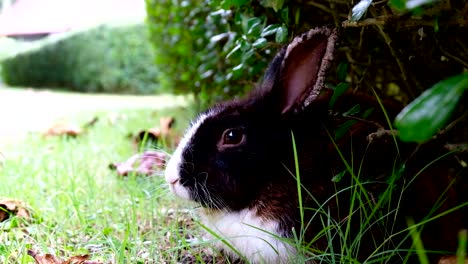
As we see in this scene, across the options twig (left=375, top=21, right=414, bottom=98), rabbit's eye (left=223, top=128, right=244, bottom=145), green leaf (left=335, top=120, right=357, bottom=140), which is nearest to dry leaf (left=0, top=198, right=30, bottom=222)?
rabbit's eye (left=223, top=128, right=244, bottom=145)

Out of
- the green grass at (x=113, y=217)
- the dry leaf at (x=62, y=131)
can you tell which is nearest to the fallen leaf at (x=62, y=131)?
the dry leaf at (x=62, y=131)

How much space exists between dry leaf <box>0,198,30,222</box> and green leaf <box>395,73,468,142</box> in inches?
67.8

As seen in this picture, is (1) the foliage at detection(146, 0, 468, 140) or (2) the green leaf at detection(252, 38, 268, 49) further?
(2) the green leaf at detection(252, 38, 268, 49)

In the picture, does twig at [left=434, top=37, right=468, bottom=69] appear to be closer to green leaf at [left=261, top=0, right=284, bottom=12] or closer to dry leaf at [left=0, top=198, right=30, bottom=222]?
green leaf at [left=261, top=0, right=284, bottom=12]

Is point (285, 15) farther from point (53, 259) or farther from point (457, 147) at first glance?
point (53, 259)

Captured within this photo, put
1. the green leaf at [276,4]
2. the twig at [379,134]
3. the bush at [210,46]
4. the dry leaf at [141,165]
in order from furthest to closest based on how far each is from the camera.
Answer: the dry leaf at [141,165] < the bush at [210,46] < the green leaf at [276,4] < the twig at [379,134]

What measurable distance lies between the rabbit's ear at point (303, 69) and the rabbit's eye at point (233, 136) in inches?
6.7

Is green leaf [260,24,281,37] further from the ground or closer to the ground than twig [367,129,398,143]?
further from the ground

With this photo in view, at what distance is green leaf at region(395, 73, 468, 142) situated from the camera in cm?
106

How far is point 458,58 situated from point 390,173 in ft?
1.64

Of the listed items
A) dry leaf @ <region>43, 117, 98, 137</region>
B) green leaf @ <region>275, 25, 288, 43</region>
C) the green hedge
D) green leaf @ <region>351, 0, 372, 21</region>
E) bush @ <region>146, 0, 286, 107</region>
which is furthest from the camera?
the green hedge

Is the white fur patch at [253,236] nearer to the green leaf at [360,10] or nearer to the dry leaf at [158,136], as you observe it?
the green leaf at [360,10]

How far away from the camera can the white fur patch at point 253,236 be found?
71.2 inches

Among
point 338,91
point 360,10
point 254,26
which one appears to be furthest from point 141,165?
point 360,10
